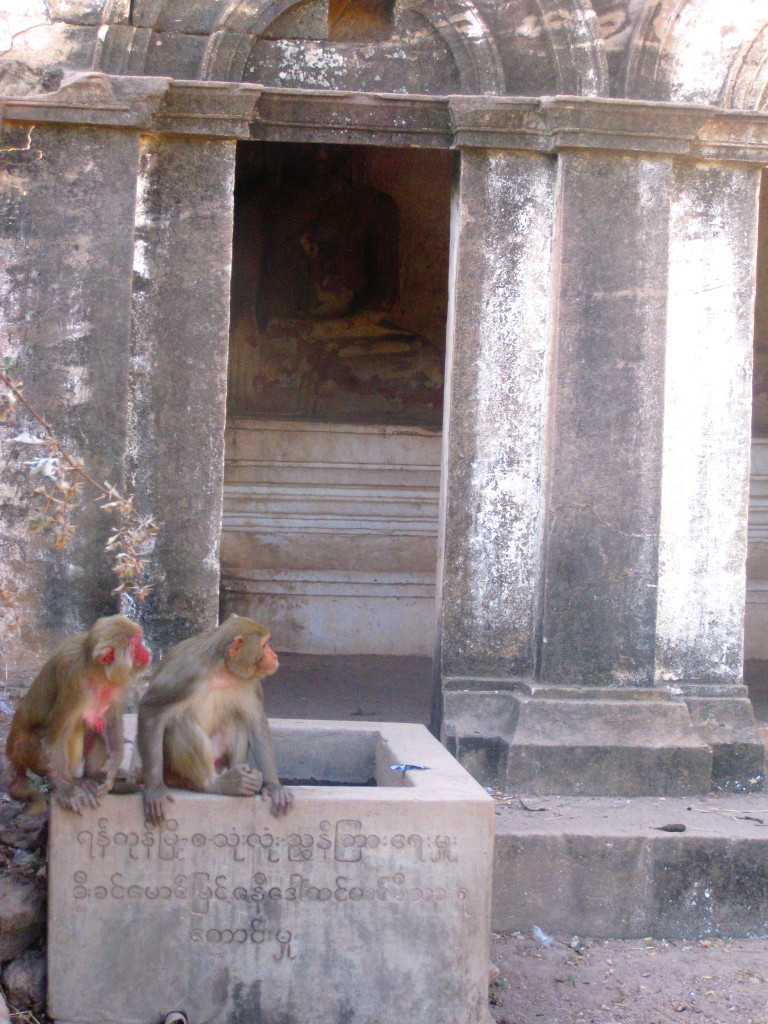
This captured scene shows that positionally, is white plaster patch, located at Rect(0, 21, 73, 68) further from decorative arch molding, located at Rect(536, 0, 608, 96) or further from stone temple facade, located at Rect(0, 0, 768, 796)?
decorative arch molding, located at Rect(536, 0, 608, 96)

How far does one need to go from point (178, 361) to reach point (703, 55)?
2.85m

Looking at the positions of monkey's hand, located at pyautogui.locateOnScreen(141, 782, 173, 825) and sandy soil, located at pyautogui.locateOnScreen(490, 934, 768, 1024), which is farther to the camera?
sandy soil, located at pyautogui.locateOnScreen(490, 934, 768, 1024)

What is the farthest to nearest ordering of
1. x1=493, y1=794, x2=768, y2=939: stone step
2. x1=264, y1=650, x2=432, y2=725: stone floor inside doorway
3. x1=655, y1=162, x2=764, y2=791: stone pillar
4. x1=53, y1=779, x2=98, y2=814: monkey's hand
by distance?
x1=264, y1=650, x2=432, y2=725: stone floor inside doorway, x1=655, y1=162, x2=764, y2=791: stone pillar, x1=493, y1=794, x2=768, y2=939: stone step, x1=53, y1=779, x2=98, y2=814: monkey's hand

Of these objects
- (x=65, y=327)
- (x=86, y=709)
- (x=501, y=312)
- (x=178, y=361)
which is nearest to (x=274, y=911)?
(x=86, y=709)

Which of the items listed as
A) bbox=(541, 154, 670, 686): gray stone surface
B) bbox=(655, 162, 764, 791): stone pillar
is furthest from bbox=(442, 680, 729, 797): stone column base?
bbox=(655, 162, 764, 791): stone pillar

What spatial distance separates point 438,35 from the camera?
5.12 metres

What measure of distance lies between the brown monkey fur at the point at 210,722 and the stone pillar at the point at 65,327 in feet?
4.54

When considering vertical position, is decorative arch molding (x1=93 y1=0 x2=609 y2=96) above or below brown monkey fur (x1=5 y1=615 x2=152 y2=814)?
above

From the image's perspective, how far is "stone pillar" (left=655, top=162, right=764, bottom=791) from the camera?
5152 mm

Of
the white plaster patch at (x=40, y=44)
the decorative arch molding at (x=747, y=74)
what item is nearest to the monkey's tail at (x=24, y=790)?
the white plaster patch at (x=40, y=44)

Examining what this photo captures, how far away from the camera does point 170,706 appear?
3.46 meters

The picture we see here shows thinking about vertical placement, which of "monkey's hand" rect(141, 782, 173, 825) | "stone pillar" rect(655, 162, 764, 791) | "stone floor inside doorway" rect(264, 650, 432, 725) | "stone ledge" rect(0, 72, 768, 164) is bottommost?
"stone floor inside doorway" rect(264, 650, 432, 725)

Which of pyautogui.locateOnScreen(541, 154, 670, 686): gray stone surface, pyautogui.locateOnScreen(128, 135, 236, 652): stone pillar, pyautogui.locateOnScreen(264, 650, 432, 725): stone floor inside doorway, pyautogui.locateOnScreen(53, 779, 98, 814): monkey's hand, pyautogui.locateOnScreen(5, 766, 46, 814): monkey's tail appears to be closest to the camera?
pyautogui.locateOnScreen(53, 779, 98, 814): monkey's hand

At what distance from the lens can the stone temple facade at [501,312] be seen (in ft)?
15.8
